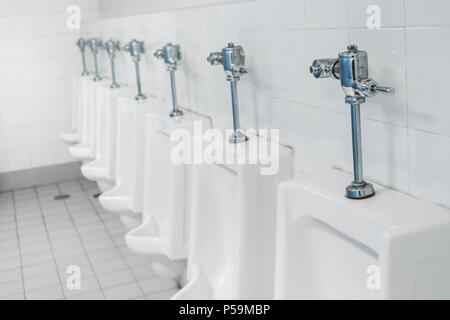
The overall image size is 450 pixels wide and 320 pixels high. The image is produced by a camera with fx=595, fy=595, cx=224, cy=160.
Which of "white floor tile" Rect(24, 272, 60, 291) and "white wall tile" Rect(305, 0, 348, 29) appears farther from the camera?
"white floor tile" Rect(24, 272, 60, 291)

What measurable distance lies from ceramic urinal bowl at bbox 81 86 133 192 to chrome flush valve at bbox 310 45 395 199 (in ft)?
7.01

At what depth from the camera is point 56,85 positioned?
5223 mm

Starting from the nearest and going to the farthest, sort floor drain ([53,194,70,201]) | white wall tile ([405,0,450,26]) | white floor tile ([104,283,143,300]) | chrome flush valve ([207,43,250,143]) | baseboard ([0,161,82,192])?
1. white wall tile ([405,0,450,26])
2. chrome flush valve ([207,43,250,143])
3. white floor tile ([104,283,143,300])
4. floor drain ([53,194,70,201])
5. baseboard ([0,161,82,192])

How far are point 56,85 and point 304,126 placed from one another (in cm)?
390

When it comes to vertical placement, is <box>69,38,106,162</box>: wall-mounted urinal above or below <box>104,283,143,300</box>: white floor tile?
above

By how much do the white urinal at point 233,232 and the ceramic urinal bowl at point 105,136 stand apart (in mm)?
1426

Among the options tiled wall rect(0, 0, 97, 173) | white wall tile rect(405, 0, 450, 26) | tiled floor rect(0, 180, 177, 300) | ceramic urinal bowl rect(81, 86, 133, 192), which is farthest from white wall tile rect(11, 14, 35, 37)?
white wall tile rect(405, 0, 450, 26)

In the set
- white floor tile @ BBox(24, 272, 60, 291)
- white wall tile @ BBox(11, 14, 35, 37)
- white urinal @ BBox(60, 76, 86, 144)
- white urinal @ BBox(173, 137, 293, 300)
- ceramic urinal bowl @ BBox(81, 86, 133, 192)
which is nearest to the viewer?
white urinal @ BBox(173, 137, 293, 300)

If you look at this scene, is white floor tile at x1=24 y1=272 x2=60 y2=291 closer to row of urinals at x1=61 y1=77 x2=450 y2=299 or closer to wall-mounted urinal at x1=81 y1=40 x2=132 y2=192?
row of urinals at x1=61 y1=77 x2=450 y2=299

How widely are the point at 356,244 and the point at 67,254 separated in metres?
2.57

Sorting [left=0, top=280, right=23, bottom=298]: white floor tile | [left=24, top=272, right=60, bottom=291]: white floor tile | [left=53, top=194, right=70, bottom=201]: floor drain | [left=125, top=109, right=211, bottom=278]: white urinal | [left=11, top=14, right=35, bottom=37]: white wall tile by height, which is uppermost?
[left=11, top=14, right=35, bottom=37]: white wall tile

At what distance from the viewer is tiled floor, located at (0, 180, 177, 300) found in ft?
10.1
